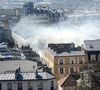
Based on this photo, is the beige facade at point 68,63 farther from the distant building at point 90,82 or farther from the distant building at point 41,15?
the distant building at point 41,15

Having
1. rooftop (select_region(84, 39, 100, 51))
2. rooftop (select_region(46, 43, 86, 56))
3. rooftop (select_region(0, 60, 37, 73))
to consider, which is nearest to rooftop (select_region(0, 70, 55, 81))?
rooftop (select_region(0, 60, 37, 73))

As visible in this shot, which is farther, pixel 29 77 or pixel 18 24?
pixel 18 24

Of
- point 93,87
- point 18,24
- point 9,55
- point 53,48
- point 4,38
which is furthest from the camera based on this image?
point 18,24

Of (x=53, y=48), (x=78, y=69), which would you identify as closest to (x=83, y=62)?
(x=78, y=69)

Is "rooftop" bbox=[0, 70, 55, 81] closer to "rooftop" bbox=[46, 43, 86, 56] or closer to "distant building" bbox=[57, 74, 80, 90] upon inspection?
"distant building" bbox=[57, 74, 80, 90]

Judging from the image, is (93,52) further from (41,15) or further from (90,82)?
(41,15)

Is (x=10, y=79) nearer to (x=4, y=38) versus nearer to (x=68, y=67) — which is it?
(x=68, y=67)

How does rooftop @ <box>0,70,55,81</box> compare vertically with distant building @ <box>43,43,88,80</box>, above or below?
above

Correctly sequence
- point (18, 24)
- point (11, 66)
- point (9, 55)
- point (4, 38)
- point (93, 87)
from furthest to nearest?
point (18, 24), point (4, 38), point (9, 55), point (11, 66), point (93, 87)

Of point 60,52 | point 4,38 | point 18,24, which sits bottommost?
point 18,24
